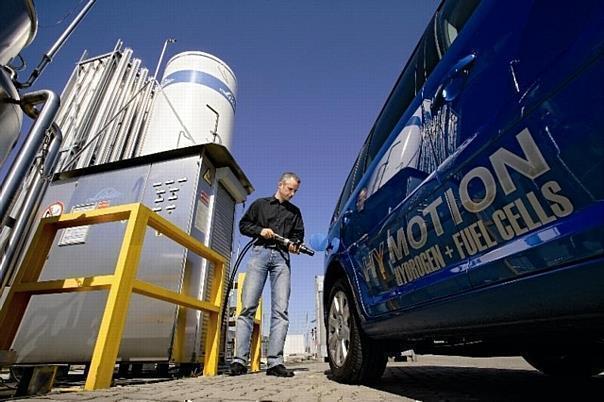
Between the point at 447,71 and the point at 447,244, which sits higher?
the point at 447,71

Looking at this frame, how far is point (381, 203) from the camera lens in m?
1.85

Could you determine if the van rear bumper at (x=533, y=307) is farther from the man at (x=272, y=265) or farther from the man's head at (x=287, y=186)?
the man's head at (x=287, y=186)

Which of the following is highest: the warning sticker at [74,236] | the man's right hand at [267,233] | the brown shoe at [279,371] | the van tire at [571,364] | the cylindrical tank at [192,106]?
the cylindrical tank at [192,106]

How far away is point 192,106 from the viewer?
181 inches

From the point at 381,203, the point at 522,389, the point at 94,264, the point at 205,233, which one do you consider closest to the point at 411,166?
the point at 381,203

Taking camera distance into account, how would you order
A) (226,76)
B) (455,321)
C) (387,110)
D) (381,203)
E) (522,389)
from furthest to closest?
(226,76) → (387,110) → (522,389) → (381,203) → (455,321)

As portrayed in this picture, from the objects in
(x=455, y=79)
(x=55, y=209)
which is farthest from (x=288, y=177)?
(x=55, y=209)

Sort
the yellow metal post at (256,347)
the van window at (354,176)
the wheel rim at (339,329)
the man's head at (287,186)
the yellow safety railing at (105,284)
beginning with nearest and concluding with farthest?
the yellow safety railing at (105,284), the wheel rim at (339,329), the van window at (354,176), the man's head at (287,186), the yellow metal post at (256,347)

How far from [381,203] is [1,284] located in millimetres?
2180

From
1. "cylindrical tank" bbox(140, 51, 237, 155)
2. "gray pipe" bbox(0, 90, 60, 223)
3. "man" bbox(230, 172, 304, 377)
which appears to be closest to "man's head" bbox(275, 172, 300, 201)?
"man" bbox(230, 172, 304, 377)

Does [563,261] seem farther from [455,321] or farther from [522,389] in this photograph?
[522,389]

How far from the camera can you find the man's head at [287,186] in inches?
139

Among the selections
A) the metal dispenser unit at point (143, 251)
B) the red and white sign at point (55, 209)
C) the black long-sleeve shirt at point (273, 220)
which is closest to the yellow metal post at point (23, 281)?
the metal dispenser unit at point (143, 251)

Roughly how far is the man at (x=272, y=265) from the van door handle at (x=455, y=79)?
215 centimetres
